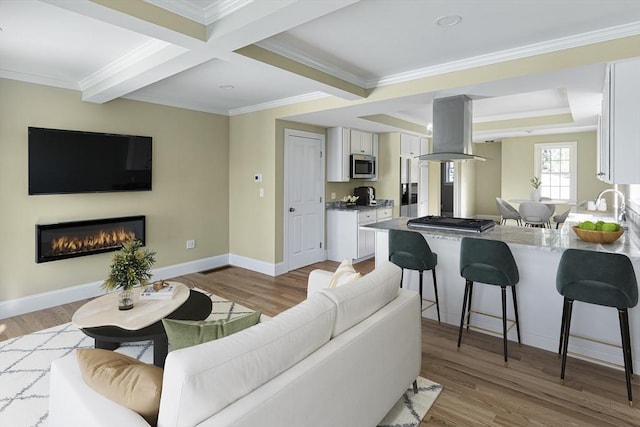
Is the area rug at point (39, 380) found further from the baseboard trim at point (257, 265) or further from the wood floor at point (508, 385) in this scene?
the baseboard trim at point (257, 265)

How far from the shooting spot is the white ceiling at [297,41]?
7.62ft

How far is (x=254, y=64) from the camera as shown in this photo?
3033mm

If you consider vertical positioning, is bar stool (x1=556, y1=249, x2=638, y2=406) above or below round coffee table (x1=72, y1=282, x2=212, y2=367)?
above

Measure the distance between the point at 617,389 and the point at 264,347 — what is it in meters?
2.59

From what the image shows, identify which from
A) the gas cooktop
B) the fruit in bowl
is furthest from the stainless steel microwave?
the fruit in bowl

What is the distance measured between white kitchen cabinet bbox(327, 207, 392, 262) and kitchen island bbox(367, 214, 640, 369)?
7.64ft

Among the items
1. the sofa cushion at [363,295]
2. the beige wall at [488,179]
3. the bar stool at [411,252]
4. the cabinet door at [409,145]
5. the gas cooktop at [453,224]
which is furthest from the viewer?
the beige wall at [488,179]

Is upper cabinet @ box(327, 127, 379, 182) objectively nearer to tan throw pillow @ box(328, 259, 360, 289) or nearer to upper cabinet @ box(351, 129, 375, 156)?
upper cabinet @ box(351, 129, 375, 156)

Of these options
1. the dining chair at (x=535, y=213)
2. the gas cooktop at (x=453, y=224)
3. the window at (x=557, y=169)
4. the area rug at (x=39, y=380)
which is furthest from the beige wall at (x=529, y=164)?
the area rug at (x=39, y=380)

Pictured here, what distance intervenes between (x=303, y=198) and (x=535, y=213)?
4503 millimetres

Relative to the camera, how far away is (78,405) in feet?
4.21

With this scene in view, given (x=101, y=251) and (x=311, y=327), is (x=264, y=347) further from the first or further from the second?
(x=101, y=251)

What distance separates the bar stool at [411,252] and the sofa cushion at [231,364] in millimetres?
1824

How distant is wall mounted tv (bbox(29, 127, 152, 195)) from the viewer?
383 cm
